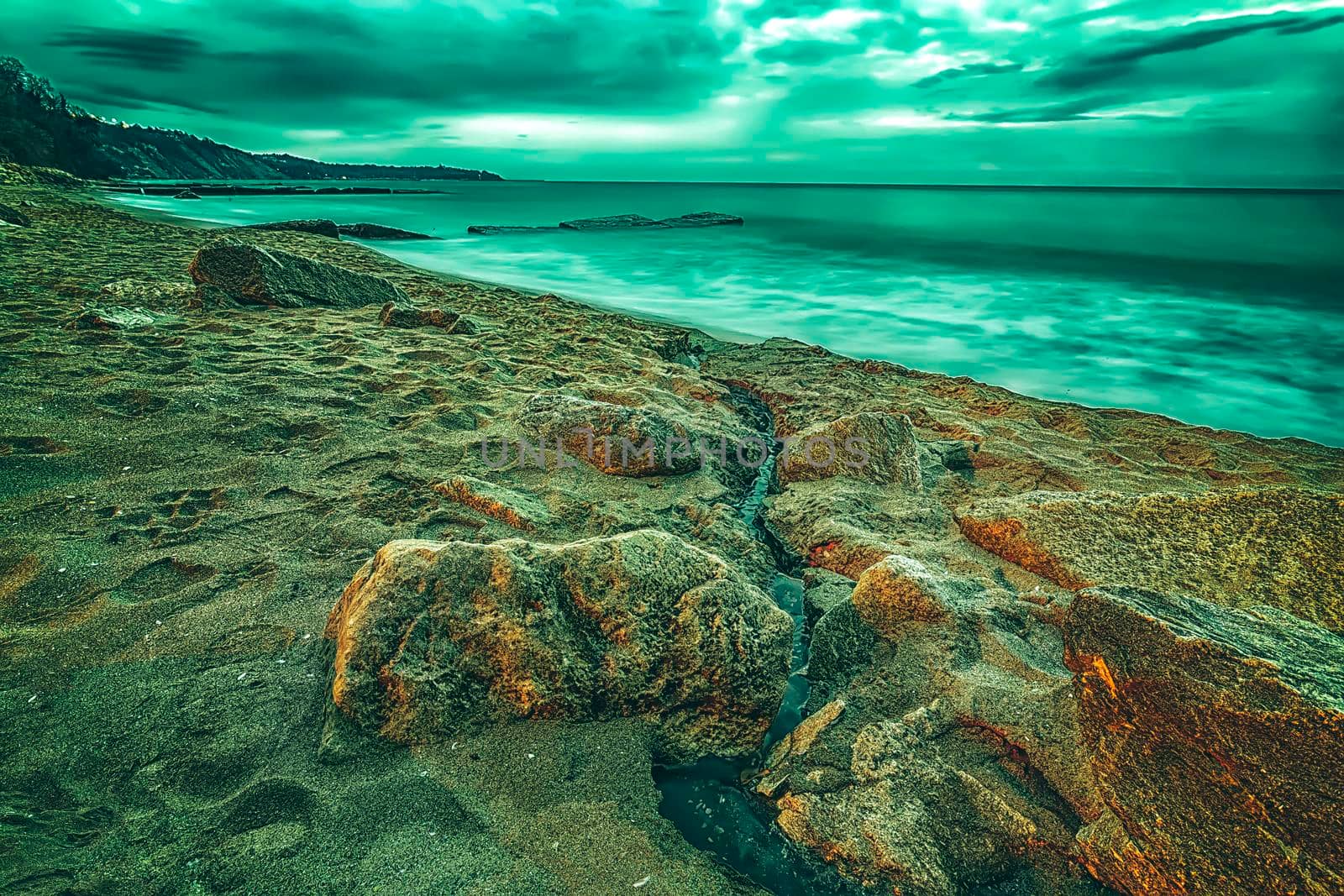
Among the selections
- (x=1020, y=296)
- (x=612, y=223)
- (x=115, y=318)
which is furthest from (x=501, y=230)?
(x=115, y=318)

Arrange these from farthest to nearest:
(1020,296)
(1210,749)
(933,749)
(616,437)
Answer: (1020,296), (616,437), (933,749), (1210,749)

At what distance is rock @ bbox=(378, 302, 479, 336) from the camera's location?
6570 mm

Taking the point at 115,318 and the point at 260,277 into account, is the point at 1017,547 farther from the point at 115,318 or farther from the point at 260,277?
the point at 260,277

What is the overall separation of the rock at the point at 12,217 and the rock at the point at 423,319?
8846 mm

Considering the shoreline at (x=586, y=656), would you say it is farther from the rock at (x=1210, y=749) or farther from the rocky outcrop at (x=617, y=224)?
the rocky outcrop at (x=617, y=224)

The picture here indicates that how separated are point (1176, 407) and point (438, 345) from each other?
8.11 m

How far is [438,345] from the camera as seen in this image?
5.86 metres

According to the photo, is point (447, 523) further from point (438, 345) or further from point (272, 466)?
point (438, 345)

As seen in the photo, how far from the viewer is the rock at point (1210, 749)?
4.91 feet

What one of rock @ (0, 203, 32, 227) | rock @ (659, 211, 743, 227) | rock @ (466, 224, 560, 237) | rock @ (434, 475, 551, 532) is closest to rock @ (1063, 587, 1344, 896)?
rock @ (434, 475, 551, 532)

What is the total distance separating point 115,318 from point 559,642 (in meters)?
5.51

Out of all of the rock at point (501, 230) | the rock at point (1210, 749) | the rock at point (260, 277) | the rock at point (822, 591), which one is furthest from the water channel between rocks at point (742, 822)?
the rock at point (501, 230)

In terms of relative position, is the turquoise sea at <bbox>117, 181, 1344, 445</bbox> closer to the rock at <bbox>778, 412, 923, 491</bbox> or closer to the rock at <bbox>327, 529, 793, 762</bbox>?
the rock at <bbox>778, 412, 923, 491</bbox>

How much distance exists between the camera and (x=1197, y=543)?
9.15ft
